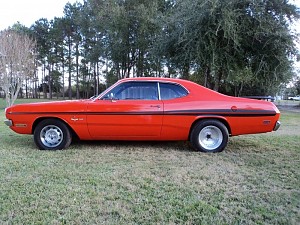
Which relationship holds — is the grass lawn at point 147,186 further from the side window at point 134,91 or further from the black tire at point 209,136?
the side window at point 134,91

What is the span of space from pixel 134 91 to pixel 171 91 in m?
0.76

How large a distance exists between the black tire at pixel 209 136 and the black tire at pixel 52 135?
101 inches

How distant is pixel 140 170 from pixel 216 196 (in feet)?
4.28

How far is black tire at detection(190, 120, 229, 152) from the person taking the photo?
16.3 ft

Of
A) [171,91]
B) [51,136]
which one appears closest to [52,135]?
[51,136]

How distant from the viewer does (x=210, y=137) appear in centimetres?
515

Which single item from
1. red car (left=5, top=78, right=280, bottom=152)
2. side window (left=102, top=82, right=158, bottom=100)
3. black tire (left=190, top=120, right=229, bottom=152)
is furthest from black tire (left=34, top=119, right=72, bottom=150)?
black tire (left=190, top=120, right=229, bottom=152)

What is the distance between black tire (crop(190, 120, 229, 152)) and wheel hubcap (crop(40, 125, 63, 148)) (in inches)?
106

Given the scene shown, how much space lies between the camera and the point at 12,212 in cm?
254

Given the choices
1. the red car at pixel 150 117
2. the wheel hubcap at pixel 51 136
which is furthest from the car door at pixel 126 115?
the wheel hubcap at pixel 51 136

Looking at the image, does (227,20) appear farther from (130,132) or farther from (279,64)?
(130,132)

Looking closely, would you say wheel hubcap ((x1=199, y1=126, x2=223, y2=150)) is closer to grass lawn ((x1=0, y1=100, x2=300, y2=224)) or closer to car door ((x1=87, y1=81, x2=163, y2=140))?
grass lawn ((x1=0, y1=100, x2=300, y2=224))

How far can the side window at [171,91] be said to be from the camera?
16.7 feet

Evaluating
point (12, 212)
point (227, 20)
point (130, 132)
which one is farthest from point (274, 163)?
point (227, 20)
